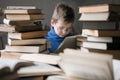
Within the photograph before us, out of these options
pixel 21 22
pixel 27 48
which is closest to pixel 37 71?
pixel 27 48

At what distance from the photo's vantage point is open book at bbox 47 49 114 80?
34.4 inches

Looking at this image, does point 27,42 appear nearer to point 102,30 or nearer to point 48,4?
point 102,30

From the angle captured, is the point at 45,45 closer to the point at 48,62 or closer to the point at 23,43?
the point at 23,43

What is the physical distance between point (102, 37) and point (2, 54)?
2.01 feet

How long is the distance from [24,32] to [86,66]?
2.67 feet

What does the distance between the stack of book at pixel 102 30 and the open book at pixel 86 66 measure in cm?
69

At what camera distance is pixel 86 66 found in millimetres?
913

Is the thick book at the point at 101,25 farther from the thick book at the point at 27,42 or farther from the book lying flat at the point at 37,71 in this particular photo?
the book lying flat at the point at 37,71

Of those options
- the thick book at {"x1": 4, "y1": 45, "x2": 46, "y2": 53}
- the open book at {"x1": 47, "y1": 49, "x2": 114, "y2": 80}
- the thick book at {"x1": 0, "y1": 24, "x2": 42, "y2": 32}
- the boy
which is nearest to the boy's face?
the boy

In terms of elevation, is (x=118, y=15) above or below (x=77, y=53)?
above

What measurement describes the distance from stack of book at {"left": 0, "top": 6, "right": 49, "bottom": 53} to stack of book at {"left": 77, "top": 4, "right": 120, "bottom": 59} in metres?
0.28

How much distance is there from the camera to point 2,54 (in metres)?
1.66

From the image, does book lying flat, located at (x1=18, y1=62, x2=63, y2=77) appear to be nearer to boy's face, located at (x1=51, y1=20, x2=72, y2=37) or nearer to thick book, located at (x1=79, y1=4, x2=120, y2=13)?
thick book, located at (x1=79, y1=4, x2=120, y2=13)

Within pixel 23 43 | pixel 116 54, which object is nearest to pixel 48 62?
pixel 23 43
